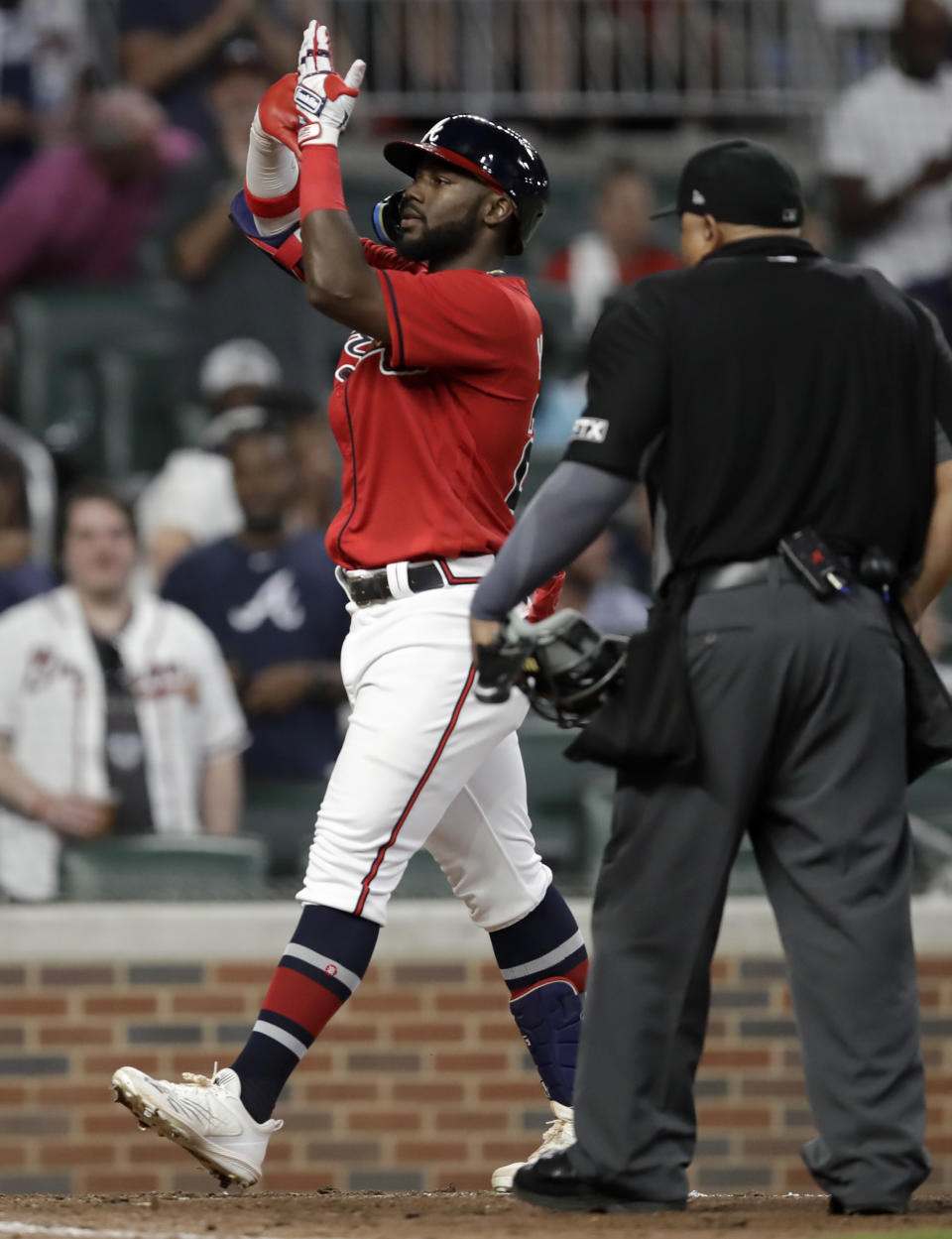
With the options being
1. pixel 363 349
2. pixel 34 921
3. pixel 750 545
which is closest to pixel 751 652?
pixel 750 545

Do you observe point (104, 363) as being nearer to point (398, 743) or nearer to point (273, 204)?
point (273, 204)

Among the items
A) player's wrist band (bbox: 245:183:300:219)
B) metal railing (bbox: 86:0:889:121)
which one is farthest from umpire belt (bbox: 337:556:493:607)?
metal railing (bbox: 86:0:889:121)

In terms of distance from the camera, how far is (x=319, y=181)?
329cm

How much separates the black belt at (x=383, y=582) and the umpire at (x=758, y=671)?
347mm

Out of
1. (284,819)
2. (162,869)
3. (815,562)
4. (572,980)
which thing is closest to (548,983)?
(572,980)

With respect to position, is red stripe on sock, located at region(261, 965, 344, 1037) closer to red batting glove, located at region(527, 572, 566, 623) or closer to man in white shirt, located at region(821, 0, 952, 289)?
red batting glove, located at region(527, 572, 566, 623)

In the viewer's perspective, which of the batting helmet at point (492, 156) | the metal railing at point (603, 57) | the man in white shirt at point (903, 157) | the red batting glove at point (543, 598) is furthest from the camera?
the metal railing at point (603, 57)

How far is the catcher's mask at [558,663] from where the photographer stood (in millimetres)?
3059

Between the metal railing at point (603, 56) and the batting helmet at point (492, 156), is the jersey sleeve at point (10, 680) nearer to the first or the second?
the batting helmet at point (492, 156)

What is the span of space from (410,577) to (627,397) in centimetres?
60

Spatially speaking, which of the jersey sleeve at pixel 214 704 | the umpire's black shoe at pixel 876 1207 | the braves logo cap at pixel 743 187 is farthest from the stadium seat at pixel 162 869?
the braves logo cap at pixel 743 187

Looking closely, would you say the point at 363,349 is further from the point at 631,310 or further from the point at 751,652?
the point at 751,652

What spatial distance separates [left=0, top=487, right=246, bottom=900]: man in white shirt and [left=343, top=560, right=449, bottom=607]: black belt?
2641mm

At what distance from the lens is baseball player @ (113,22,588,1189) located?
3303 mm
